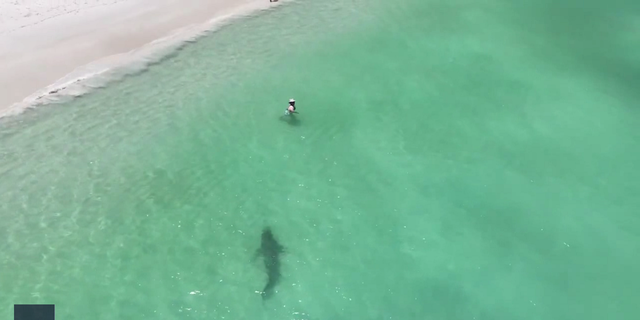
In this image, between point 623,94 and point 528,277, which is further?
point 623,94

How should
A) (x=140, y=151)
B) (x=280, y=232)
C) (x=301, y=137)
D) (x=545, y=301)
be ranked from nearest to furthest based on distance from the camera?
(x=545, y=301), (x=280, y=232), (x=140, y=151), (x=301, y=137)

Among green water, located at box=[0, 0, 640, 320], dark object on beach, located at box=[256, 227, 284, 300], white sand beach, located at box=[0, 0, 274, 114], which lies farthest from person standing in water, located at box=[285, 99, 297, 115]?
white sand beach, located at box=[0, 0, 274, 114]

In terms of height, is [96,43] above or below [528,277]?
above

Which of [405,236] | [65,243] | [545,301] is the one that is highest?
[65,243]

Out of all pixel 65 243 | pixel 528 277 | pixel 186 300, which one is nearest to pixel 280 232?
pixel 186 300

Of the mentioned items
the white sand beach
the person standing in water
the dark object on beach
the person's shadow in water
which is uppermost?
the white sand beach

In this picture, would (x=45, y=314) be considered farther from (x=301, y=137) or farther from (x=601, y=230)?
(x=601, y=230)
